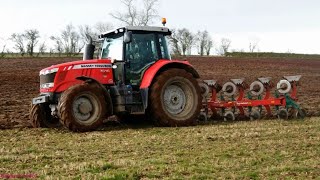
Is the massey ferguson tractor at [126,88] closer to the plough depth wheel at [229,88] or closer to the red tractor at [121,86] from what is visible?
the red tractor at [121,86]

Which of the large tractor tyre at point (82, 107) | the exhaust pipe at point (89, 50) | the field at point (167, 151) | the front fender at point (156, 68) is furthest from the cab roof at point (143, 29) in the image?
the field at point (167, 151)

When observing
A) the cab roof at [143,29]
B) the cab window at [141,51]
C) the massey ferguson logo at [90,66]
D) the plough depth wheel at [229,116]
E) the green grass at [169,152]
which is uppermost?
the cab roof at [143,29]

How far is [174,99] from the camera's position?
10727 millimetres

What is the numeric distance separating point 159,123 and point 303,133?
3107 mm

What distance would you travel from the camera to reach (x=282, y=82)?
37.5 ft

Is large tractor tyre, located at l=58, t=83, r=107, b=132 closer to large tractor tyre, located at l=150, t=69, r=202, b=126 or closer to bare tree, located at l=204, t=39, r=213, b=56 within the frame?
large tractor tyre, located at l=150, t=69, r=202, b=126

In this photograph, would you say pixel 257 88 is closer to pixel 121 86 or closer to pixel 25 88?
pixel 121 86

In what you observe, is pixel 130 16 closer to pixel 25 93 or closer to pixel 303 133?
→ pixel 25 93

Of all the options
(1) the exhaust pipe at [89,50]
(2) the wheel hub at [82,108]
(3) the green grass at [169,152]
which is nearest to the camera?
(3) the green grass at [169,152]

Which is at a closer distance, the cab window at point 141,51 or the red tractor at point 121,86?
the red tractor at point 121,86

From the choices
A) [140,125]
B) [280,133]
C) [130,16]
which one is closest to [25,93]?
[140,125]

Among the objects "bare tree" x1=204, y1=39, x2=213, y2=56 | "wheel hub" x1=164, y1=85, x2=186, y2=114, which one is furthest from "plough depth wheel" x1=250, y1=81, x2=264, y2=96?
"bare tree" x1=204, y1=39, x2=213, y2=56

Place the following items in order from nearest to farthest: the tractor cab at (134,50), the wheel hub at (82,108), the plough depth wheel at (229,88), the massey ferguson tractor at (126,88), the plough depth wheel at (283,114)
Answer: the wheel hub at (82,108) → the massey ferguson tractor at (126,88) → the tractor cab at (134,50) → the plough depth wheel at (283,114) → the plough depth wheel at (229,88)

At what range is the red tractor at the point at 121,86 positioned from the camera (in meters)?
9.70
